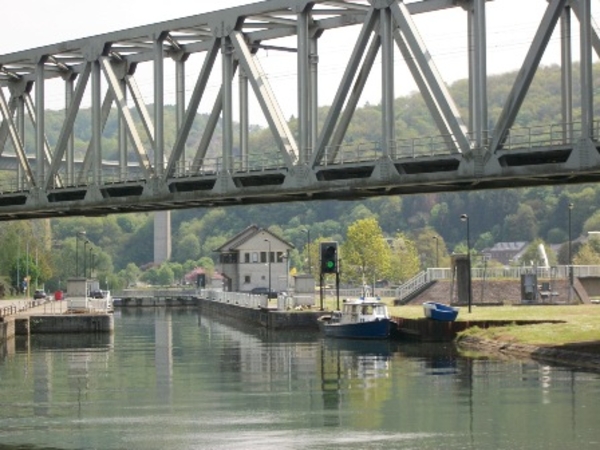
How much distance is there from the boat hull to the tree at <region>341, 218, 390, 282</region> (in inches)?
3227

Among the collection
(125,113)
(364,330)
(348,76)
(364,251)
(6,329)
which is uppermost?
(348,76)

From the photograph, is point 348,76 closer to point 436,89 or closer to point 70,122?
point 436,89

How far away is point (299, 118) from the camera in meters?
71.8

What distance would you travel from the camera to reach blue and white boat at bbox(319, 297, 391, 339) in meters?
98.9

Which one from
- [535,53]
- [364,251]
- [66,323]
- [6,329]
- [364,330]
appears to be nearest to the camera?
[535,53]

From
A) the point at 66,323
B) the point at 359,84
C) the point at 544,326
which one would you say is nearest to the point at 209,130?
the point at 359,84

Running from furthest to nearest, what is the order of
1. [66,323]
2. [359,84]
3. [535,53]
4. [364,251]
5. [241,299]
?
1. [364,251]
2. [241,299]
3. [66,323]
4. [359,84]
5. [535,53]

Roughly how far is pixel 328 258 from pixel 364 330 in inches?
503

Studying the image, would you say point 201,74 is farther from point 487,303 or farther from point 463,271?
point 487,303

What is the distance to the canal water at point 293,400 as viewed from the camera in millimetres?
49719

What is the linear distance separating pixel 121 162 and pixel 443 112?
27706mm

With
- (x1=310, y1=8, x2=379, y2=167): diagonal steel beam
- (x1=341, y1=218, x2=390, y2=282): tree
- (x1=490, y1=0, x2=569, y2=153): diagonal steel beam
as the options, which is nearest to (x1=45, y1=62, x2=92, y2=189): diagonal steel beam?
(x1=310, y1=8, x2=379, y2=167): diagonal steel beam

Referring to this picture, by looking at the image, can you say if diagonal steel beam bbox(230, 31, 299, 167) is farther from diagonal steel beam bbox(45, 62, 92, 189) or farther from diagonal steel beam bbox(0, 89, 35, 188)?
diagonal steel beam bbox(0, 89, 35, 188)

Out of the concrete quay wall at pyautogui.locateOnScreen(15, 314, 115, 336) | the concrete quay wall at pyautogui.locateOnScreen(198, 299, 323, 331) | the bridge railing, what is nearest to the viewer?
the concrete quay wall at pyautogui.locateOnScreen(15, 314, 115, 336)
